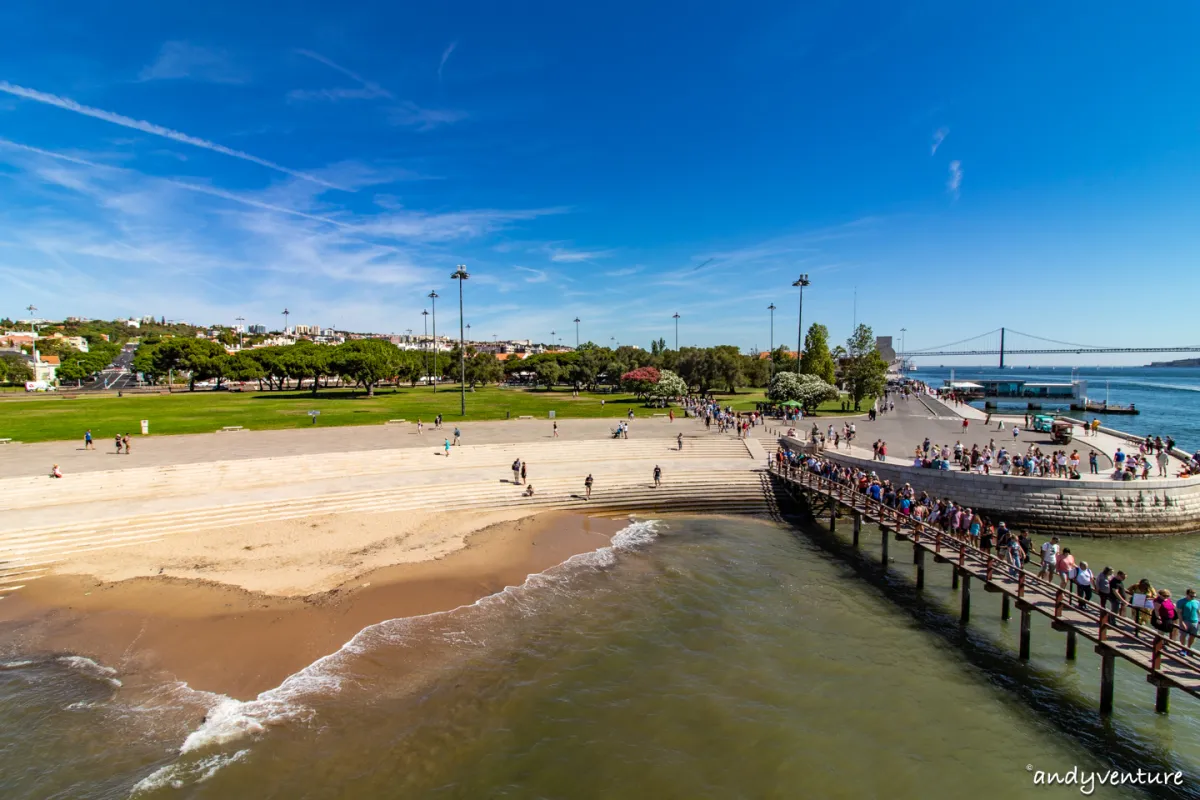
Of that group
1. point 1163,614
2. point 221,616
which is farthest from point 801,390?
point 221,616

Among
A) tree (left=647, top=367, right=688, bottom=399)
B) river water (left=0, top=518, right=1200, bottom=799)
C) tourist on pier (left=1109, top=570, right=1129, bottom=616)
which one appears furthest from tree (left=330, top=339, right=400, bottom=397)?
tourist on pier (left=1109, top=570, right=1129, bottom=616)

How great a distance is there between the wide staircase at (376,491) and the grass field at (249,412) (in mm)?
15504

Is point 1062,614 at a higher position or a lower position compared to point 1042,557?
lower

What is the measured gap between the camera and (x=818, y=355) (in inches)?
2489

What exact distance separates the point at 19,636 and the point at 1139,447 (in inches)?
1925

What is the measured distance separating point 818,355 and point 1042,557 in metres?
49.8

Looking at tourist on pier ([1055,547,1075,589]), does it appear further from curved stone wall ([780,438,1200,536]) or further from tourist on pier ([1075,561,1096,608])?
curved stone wall ([780,438,1200,536])

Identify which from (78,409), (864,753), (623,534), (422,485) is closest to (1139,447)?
(623,534)

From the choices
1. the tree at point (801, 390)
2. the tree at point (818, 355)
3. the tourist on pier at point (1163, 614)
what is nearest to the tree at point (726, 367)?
the tree at point (818, 355)

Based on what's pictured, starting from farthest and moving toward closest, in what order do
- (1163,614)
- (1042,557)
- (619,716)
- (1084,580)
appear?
(1042,557)
(1084,580)
(1163,614)
(619,716)

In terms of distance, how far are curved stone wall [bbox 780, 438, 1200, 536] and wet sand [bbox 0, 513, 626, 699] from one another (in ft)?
66.2

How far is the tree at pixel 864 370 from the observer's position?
51366 millimetres

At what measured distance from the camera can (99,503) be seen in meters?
21.3

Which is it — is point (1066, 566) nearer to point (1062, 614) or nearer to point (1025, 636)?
point (1062, 614)
